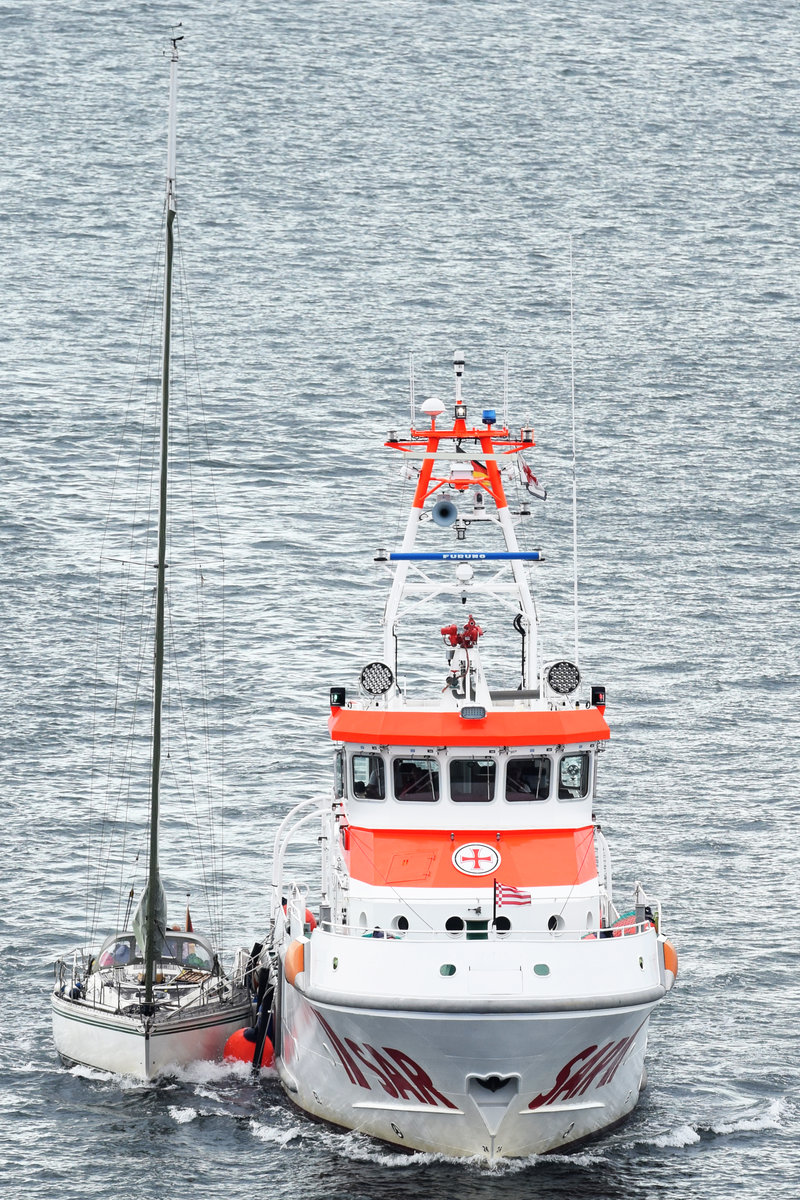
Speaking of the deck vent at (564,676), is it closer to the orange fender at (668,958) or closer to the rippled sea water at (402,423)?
the orange fender at (668,958)

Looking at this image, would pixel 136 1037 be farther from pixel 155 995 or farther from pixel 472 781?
pixel 472 781

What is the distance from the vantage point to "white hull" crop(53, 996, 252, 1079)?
3866 centimetres

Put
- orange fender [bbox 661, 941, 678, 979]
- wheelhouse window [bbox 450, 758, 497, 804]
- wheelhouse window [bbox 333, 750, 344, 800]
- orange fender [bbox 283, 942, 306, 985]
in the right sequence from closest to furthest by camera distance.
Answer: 1. orange fender [bbox 283, 942, 306, 985]
2. orange fender [bbox 661, 941, 678, 979]
3. wheelhouse window [bbox 450, 758, 497, 804]
4. wheelhouse window [bbox 333, 750, 344, 800]

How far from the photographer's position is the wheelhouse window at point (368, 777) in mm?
37156

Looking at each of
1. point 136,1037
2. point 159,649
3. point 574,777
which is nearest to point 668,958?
point 574,777

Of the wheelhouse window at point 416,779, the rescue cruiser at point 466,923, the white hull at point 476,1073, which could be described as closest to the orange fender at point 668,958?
the rescue cruiser at point 466,923

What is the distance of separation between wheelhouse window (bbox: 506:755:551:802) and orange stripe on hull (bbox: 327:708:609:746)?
53 centimetres

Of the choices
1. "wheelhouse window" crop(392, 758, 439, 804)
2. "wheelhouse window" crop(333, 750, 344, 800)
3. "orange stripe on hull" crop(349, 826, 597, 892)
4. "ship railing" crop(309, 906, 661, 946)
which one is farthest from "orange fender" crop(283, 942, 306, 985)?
"wheelhouse window" crop(333, 750, 344, 800)

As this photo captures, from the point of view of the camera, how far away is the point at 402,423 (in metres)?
96.1

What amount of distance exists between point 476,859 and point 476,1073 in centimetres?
427

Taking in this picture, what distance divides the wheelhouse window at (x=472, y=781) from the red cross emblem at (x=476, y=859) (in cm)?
88

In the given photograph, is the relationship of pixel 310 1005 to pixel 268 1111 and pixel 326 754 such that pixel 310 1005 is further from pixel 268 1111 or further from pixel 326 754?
pixel 326 754

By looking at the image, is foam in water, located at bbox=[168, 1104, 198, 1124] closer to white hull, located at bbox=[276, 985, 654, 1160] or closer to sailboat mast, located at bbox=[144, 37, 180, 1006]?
sailboat mast, located at bbox=[144, 37, 180, 1006]

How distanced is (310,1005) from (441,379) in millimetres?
67979
